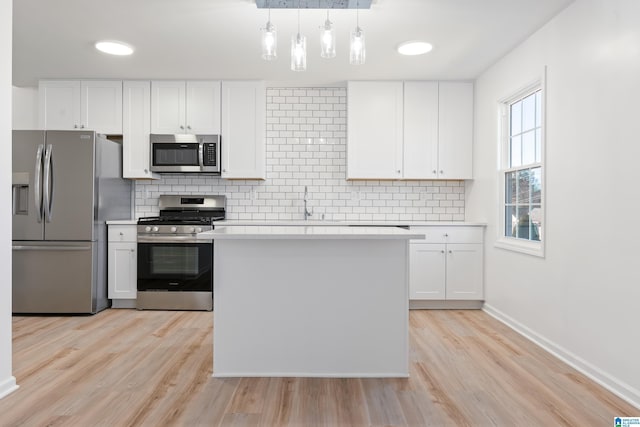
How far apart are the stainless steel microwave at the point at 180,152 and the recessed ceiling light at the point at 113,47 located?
984 mm

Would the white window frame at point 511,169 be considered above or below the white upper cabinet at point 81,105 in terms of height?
below

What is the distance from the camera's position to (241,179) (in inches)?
186

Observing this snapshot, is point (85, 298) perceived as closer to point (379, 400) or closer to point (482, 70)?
point (379, 400)

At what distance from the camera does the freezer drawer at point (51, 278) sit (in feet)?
13.0

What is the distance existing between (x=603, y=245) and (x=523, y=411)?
110 cm

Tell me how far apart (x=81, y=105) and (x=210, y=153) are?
4.96 ft

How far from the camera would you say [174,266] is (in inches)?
166

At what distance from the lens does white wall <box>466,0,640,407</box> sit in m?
2.24

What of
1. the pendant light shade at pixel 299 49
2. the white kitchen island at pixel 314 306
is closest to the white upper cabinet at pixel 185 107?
the pendant light shade at pixel 299 49

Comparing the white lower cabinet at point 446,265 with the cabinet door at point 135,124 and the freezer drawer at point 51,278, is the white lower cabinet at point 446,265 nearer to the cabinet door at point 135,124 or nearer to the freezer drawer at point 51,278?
the cabinet door at point 135,124

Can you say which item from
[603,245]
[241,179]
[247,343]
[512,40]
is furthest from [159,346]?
[512,40]

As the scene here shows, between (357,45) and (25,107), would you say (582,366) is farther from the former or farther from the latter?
(25,107)

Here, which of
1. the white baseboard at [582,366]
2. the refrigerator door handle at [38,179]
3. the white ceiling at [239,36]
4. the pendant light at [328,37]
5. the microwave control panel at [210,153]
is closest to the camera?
the white baseboard at [582,366]

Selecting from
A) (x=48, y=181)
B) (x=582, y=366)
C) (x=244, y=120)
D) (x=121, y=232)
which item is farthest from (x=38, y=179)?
(x=582, y=366)
